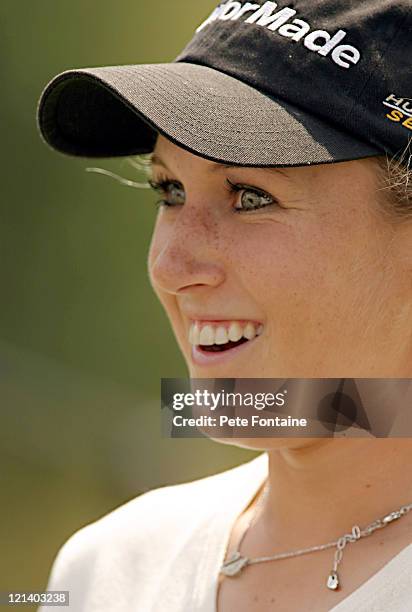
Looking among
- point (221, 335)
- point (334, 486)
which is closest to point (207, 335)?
point (221, 335)

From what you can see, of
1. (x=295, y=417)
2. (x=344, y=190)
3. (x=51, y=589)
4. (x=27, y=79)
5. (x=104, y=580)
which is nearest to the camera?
(x=344, y=190)

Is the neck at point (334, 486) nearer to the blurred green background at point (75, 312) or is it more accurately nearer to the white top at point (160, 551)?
the white top at point (160, 551)

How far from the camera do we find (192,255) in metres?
1.61

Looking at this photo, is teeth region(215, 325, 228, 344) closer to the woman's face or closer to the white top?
the woman's face

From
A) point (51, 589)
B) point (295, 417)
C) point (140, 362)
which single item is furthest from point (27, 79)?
point (295, 417)

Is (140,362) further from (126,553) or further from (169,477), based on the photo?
(126,553)

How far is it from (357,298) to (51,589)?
937 millimetres

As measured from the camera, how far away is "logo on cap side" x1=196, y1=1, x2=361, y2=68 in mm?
1500

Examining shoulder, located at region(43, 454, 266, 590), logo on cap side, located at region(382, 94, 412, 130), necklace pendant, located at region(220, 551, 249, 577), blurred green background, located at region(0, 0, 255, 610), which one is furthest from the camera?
blurred green background, located at region(0, 0, 255, 610)

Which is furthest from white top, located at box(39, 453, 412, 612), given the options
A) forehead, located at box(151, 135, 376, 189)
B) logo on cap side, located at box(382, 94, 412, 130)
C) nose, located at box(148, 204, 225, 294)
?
logo on cap side, located at box(382, 94, 412, 130)

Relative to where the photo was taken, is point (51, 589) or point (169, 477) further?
point (169, 477)

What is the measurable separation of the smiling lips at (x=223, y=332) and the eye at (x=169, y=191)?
9.6 inches

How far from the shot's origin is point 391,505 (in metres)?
1.58

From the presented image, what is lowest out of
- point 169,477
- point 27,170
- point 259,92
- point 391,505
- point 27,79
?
point 169,477
